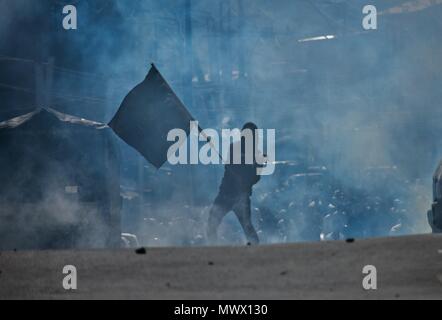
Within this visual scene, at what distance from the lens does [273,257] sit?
327 inches

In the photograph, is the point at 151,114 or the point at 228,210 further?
the point at 151,114

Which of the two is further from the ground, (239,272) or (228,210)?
(228,210)

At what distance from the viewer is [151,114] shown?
45.5 feet

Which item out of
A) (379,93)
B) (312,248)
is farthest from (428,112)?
(312,248)

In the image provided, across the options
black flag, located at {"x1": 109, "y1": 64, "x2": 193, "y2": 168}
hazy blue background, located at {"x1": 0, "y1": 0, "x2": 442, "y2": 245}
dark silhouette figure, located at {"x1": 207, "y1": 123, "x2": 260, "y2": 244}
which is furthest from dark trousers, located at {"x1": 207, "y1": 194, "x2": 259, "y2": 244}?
hazy blue background, located at {"x1": 0, "y1": 0, "x2": 442, "y2": 245}

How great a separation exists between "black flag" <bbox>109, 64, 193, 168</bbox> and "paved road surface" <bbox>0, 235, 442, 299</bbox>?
15.7ft

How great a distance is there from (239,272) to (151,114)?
6.47 meters

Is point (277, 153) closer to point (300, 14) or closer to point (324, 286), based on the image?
point (300, 14)

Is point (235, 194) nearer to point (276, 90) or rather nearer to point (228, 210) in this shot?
point (228, 210)

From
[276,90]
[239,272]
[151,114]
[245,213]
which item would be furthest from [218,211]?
[276,90]

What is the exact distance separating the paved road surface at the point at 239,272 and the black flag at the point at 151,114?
15.7 feet

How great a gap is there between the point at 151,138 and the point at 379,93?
628 centimetres

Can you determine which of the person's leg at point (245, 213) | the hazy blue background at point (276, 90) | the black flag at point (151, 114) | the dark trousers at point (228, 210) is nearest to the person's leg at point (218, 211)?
the dark trousers at point (228, 210)

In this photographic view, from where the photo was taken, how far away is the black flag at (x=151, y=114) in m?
13.8
